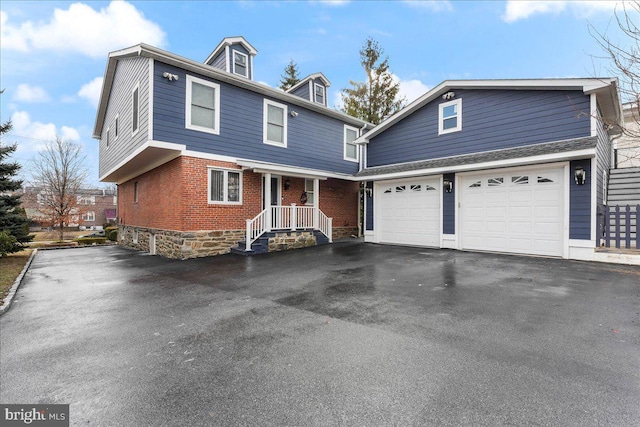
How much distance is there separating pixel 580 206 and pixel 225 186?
10.8 metres

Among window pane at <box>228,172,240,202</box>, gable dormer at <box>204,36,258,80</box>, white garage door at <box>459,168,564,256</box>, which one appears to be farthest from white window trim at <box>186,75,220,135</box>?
white garage door at <box>459,168,564,256</box>

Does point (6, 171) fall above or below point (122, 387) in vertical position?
above

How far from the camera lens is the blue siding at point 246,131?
9305mm

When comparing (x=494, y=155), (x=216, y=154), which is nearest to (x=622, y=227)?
(x=494, y=155)

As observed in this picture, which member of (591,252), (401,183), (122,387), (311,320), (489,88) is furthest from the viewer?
(401,183)

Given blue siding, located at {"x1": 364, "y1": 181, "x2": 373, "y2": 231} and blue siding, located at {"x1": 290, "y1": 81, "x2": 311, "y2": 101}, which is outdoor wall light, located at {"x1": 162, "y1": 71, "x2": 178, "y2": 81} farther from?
blue siding, located at {"x1": 364, "y1": 181, "x2": 373, "y2": 231}

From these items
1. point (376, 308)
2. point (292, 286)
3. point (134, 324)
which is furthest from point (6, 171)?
point (376, 308)

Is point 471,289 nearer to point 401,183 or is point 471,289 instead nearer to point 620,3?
point 620,3

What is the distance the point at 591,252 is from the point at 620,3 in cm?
586

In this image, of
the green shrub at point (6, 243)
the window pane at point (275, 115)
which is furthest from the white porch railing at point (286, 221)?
the green shrub at point (6, 243)

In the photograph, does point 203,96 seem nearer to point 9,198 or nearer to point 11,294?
point 11,294

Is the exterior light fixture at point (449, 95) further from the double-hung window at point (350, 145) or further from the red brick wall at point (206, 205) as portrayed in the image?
the red brick wall at point (206, 205)

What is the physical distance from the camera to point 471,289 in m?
5.25

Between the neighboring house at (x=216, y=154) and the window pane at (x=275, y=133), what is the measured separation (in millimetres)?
49
